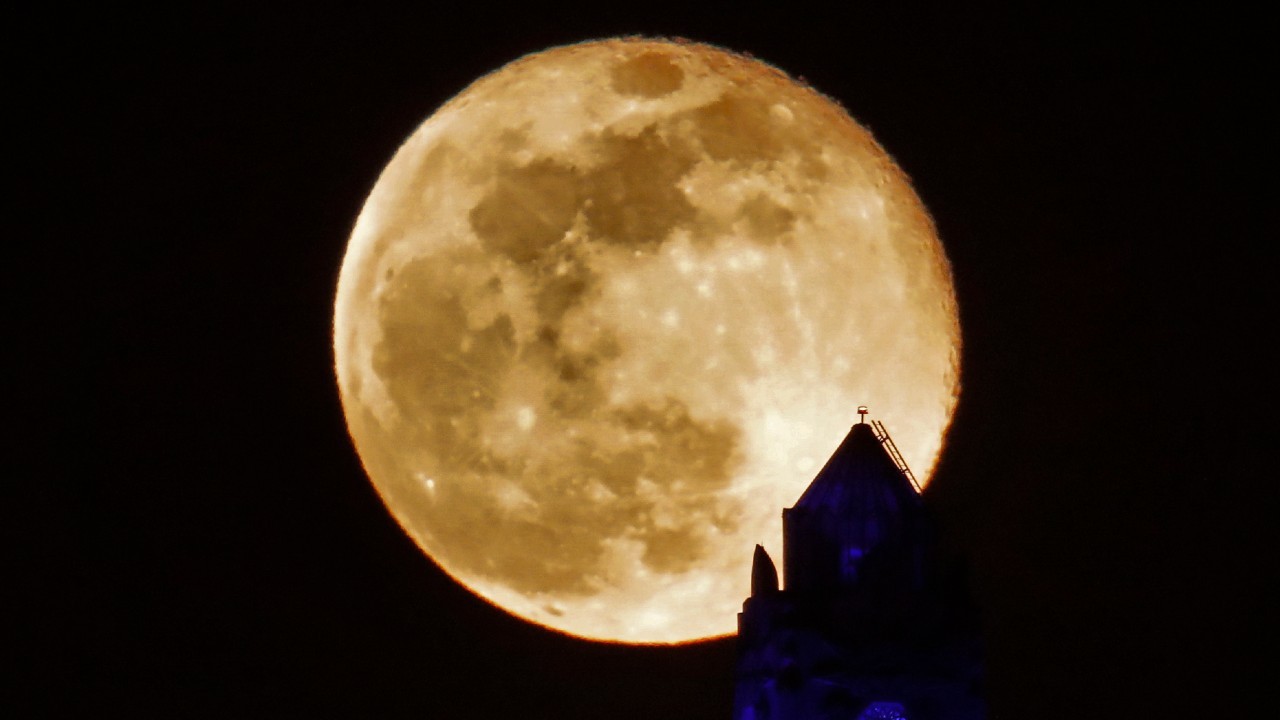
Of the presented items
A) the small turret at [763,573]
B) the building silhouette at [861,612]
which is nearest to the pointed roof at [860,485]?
the building silhouette at [861,612]

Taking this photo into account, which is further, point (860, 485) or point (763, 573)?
point (763, 573)

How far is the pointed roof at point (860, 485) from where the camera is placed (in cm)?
5503

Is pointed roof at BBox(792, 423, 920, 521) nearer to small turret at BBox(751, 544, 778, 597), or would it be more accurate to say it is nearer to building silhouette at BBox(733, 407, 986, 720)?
building silhouette at BBox(733, 407, 986, 720)

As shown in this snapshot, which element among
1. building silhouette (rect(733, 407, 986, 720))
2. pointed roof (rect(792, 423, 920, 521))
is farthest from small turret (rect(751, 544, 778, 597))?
pointed roof (rect(792, 423, 920, 521))

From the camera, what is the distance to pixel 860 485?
55.3 metres

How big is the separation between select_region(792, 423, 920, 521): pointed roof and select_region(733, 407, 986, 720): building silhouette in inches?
1.2

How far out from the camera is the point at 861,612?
53562 millimetres

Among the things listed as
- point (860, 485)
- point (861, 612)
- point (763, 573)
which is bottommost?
point (861, 612)

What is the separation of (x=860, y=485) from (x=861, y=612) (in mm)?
3948

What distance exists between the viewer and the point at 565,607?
53750 mm

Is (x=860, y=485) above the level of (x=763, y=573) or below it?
above

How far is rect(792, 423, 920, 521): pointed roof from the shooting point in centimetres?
5503

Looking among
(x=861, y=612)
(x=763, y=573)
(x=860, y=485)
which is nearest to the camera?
(x=861, y=612)

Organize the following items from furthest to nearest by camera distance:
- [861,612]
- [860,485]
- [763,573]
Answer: [763,573]
[860,485]
[861,612]
